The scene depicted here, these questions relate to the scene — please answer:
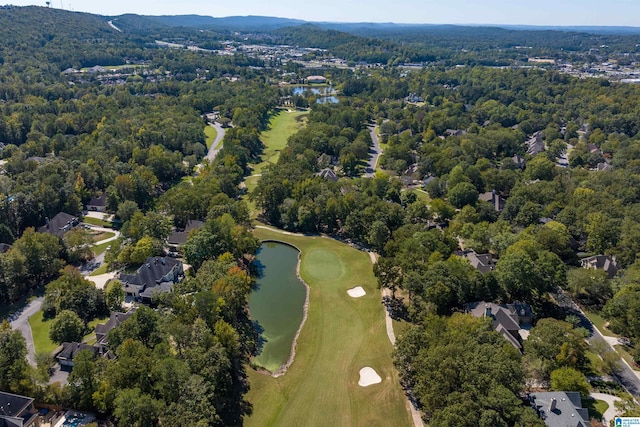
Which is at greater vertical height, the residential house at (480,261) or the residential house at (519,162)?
the residential house at (480,261)


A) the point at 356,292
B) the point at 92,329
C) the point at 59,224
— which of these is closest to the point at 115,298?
the point at 92,329

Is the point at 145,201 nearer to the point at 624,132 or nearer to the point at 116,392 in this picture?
the point at 116,392

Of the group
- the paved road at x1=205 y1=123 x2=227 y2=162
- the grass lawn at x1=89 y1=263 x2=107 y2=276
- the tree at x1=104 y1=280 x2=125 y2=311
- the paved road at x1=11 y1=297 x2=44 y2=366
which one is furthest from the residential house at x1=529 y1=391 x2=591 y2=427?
the paved road at x1=205 y1=123 x2=227 y2=162

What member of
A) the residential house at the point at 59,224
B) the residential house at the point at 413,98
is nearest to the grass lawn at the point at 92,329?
the residential house at the point at 59,224

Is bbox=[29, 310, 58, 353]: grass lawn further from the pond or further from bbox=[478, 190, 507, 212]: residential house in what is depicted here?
bbox=[478, 190, 507, 212]: residential house

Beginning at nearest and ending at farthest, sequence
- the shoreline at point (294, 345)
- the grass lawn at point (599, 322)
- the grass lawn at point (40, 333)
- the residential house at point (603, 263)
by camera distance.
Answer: the shoreline at point (294, 345) → the grass lawn at point (40, 333) → the grass lawn at point (599, 322) → the residential house at point (603, 263)

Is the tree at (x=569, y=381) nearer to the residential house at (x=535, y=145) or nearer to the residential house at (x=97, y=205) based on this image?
the residential house at (x=97, y=205)

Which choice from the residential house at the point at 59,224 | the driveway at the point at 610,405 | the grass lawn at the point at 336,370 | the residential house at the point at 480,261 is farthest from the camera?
the residential house at the point at 59,224

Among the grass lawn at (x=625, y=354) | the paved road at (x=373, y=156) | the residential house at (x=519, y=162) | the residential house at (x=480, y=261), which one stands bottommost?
the paved road at (x=373, y=156)

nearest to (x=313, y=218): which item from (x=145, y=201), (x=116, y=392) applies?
(x=145, y=201)
